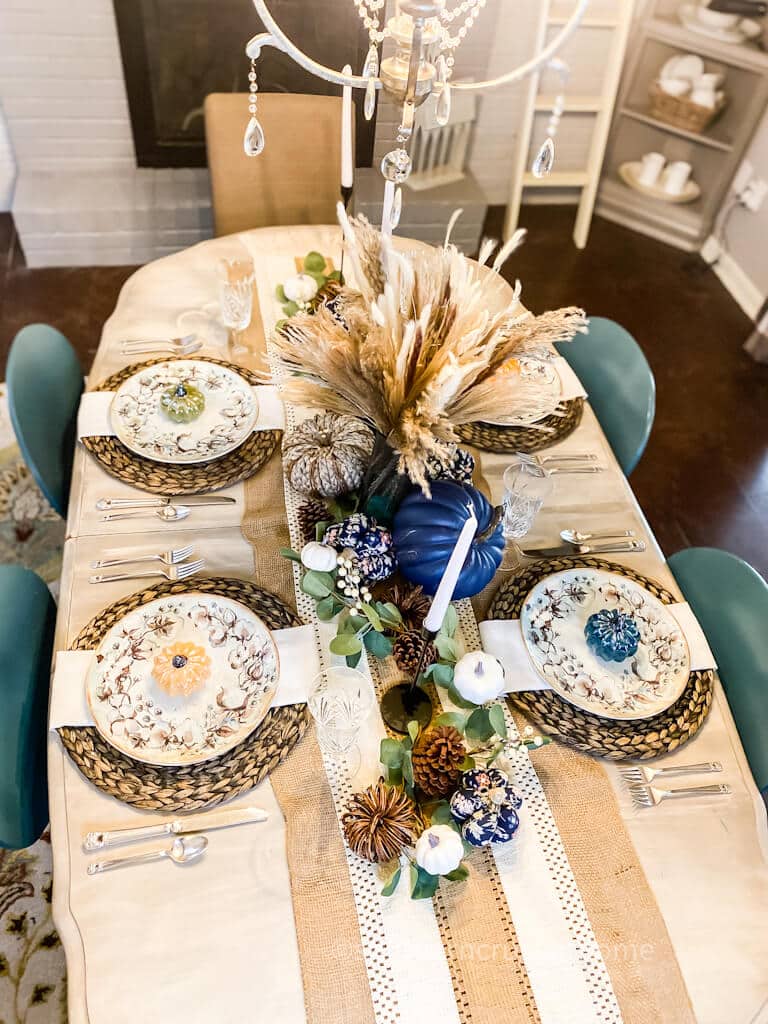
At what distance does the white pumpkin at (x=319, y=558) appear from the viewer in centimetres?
102

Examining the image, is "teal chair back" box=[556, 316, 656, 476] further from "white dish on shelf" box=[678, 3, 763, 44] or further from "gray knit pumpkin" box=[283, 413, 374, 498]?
"white dish on shelf" box=[678, 3, 763, 44]

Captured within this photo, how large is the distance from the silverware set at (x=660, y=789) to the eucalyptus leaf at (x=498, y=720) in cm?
22

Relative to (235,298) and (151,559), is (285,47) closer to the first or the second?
(235,298)

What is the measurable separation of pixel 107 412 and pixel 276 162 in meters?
0.94

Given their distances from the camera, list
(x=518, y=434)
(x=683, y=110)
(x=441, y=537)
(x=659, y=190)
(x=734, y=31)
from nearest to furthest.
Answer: (x=441, y=537) → (x=518, y=434) → (x=734, y=31) → (x=683, y=110) → (x=659, y=190)

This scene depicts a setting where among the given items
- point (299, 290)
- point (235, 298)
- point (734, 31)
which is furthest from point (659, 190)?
point (235, 298)

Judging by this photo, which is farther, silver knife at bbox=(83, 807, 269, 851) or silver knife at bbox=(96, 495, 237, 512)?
silver knife at bbox=(96, 495, 237, 512)

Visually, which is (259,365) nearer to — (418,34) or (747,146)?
(418,34)

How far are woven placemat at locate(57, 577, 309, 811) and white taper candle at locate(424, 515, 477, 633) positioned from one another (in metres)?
0.24

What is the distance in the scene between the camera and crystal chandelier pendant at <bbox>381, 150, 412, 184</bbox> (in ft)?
3.24

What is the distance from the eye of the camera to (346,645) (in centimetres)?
96

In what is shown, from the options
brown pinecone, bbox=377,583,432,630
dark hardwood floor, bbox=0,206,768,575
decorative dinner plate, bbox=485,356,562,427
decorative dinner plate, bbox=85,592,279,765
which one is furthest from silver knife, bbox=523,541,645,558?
dark hardwood floor, bbox=0,206,768,575

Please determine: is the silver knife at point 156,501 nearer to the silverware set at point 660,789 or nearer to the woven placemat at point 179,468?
the woven placemat at point 179,468

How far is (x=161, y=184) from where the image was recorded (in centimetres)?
263
